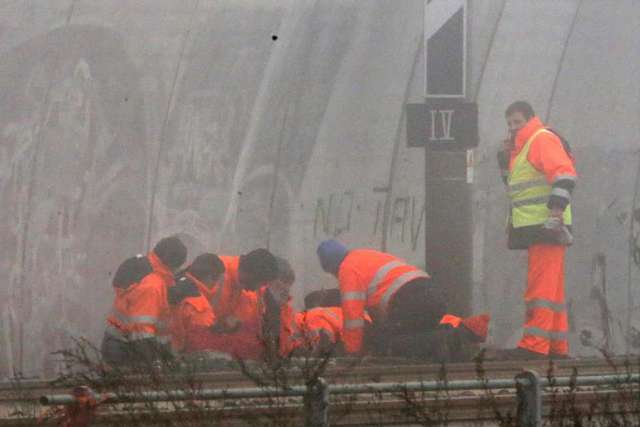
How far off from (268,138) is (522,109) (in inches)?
70.5

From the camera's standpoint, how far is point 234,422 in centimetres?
709

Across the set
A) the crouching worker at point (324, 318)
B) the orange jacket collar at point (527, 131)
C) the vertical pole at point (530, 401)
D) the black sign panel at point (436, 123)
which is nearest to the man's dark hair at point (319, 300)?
the crouching worker at point (324, 318)

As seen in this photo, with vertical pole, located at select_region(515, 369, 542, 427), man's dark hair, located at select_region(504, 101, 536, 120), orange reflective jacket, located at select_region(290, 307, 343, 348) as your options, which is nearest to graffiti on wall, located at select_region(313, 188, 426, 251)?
orange reflective jacket, located at select_region(290, 307, 343, 348)

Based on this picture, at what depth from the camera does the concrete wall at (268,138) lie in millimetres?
10164

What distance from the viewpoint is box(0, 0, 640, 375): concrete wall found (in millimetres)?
10164

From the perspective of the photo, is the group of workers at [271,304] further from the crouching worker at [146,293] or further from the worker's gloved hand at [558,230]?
the worker's gloved hand at [558,230]

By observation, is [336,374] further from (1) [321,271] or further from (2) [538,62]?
(2) [538,62]

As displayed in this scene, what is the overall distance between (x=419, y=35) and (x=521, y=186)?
1242 millimetres

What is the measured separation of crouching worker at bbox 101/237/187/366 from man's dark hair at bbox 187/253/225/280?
0.30ft

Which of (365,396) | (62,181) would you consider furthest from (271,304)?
(365,396)

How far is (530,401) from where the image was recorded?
6.42 m

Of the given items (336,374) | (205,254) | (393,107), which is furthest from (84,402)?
(393,107)

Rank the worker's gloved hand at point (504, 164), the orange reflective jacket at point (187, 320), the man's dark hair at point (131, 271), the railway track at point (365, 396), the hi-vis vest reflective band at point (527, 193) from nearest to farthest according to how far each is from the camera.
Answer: the railway track at point (365, 396)
the man's dark hair at point (131, 271)
the orange reflective jacket at point (187, 320)
the hi-vis vest reflective band at point (527, 193)
the worker's gloved hand at point (504, 164)

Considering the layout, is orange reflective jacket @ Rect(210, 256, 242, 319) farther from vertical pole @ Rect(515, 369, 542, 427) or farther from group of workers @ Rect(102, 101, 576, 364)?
vertical pole @ Rect(515, 369, 542, 427)
